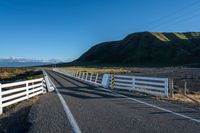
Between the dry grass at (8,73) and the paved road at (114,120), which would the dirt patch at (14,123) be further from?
the dry grass at (8,73)

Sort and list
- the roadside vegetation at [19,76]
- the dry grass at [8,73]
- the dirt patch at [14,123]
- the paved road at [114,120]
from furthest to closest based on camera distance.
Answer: the dry grass at [8,73]
the roadside vegetation at [19,76]
the dirt patch at [14,123]
the paved road at [114,120]

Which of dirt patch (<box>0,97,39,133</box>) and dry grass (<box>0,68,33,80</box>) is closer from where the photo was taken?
dirt patch (<box>0,97,39,133</box>)

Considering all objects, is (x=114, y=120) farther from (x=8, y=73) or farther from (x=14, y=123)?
(x=8, y=73)

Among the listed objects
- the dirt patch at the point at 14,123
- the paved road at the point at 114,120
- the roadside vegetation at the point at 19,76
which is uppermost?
the paved road at the point at 114,120

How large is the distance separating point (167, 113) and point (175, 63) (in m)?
183

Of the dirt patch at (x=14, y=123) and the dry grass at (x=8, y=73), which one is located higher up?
the dirt patch at (x=14, y=123)

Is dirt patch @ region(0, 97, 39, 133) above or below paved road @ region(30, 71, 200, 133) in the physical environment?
below

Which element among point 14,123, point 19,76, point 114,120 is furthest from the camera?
point 19,76

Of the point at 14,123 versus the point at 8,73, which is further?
the point at 8,73

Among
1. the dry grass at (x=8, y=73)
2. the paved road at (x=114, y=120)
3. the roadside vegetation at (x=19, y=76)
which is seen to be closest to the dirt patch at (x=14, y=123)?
the paved road at (x=114, y=120)

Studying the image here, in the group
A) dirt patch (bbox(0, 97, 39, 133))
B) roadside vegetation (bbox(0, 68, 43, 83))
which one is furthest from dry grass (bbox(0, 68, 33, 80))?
dirt patch (bbox(0, 97, 39, 133))

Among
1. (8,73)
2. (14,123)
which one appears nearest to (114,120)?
(14,123)

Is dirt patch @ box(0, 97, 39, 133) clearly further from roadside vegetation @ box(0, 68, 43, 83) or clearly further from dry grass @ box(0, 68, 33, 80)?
dry grass @ box(0, 68, 33, 80)

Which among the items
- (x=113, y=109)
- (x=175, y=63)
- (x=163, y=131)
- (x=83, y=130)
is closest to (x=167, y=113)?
(x=113, y=109)
